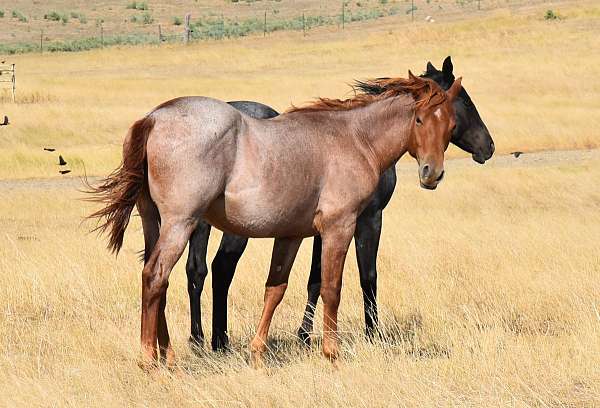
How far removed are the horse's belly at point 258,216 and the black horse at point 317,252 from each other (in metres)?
1.41

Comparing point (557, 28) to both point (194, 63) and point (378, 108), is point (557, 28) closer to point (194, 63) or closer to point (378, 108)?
point (194, 63)

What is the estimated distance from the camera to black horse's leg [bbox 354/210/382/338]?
8.73 meters

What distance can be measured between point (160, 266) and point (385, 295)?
4.09 metres

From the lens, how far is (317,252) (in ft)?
28.3

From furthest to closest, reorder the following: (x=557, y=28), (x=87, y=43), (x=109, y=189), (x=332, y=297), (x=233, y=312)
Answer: (x=87, y=43) < (x=557, y=28) < (x=233, y=312) < (x=332, y=297) < (x=109, y=189)

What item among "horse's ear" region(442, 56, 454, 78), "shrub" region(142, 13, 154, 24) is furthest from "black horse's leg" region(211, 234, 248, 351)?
"shrub" region(142, 13, 154, 24)

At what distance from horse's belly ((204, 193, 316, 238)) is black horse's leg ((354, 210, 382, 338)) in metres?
1.73

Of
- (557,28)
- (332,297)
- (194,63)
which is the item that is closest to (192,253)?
(332,297)

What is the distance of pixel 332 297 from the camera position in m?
7.25

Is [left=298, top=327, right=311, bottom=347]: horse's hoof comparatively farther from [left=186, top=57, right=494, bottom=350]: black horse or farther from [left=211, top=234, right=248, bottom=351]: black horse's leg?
[left=211, top=234, right=248, bottom=351]: black horse's leg

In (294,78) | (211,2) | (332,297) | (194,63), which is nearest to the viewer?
(332,297)

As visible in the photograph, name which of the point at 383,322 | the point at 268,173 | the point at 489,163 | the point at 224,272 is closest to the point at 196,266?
the point at 224,272

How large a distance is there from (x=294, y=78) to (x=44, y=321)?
2992 cm

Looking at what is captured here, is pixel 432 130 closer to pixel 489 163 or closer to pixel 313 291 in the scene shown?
pixel 313 291
